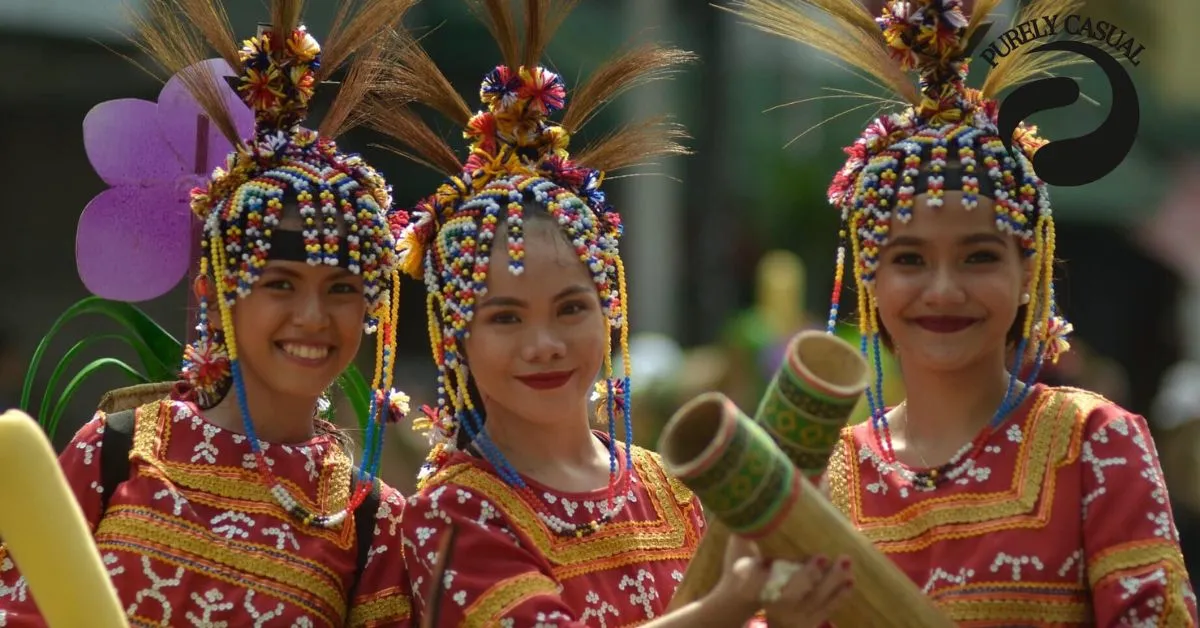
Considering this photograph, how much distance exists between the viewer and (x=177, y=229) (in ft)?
13.5

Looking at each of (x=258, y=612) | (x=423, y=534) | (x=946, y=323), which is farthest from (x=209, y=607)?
(x=946, y=323)

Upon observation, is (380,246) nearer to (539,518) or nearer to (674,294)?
(539,518)

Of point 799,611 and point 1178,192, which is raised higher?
point 1178,192

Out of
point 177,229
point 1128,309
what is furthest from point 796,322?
point 177,229

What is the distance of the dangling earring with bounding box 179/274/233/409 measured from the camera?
12.6 feet

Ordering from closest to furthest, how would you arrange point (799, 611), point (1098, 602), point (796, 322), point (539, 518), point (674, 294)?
point (799, 611) → point (1098, 602) → point (539, 518) → point (796, 322) → point (674, 294)

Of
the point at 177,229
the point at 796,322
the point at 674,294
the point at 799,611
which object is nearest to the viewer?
the point at 799,611

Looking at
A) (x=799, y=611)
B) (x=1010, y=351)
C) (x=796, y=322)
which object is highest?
(x=796, y=322)

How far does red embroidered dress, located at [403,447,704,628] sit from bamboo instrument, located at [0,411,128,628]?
75 cm

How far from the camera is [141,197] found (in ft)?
13.5

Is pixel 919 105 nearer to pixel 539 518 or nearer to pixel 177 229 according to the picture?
pixel 539 518

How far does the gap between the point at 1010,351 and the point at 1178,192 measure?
9982mm

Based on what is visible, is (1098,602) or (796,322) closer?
(1098,602)

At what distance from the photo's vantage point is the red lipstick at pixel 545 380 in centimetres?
353
